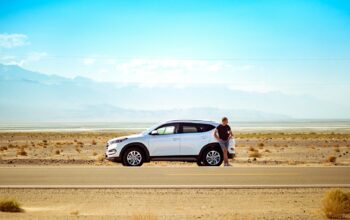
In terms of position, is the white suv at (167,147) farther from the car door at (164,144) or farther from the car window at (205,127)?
the car window at (205,127)

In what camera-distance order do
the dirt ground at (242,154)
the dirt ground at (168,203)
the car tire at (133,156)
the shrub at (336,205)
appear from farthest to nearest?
the dirt ground at (242,154), the car tire at (133,156), the dirt ground at (168,203), the shrub at (336,205)

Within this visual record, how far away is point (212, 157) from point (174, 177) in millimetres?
3855

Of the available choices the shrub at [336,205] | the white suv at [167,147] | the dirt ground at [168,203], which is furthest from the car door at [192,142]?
the shrub at [336,205]

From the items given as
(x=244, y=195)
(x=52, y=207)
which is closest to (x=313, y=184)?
(x=244, y=195)

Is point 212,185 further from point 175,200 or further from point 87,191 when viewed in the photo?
point 87,191

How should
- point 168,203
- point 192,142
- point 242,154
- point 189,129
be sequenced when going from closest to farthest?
point 168,203 < point 192,142 < point 189,129 < point 242,154

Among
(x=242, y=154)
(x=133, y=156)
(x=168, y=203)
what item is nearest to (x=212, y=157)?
(x=133, y=156)

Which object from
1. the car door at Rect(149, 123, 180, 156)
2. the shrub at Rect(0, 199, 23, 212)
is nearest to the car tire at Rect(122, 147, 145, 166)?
the car door at Rect(149, 123, 180, 156)

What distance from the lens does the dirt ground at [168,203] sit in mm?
10609

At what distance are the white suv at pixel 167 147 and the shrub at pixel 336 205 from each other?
874 centimetres

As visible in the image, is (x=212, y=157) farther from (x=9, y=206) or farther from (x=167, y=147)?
(x=9, y=206)

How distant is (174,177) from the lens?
1628cm

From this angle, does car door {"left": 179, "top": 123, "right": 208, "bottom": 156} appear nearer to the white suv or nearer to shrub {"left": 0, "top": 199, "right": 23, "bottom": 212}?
the white suv

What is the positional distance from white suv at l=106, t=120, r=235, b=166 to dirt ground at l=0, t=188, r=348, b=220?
18.4ft
